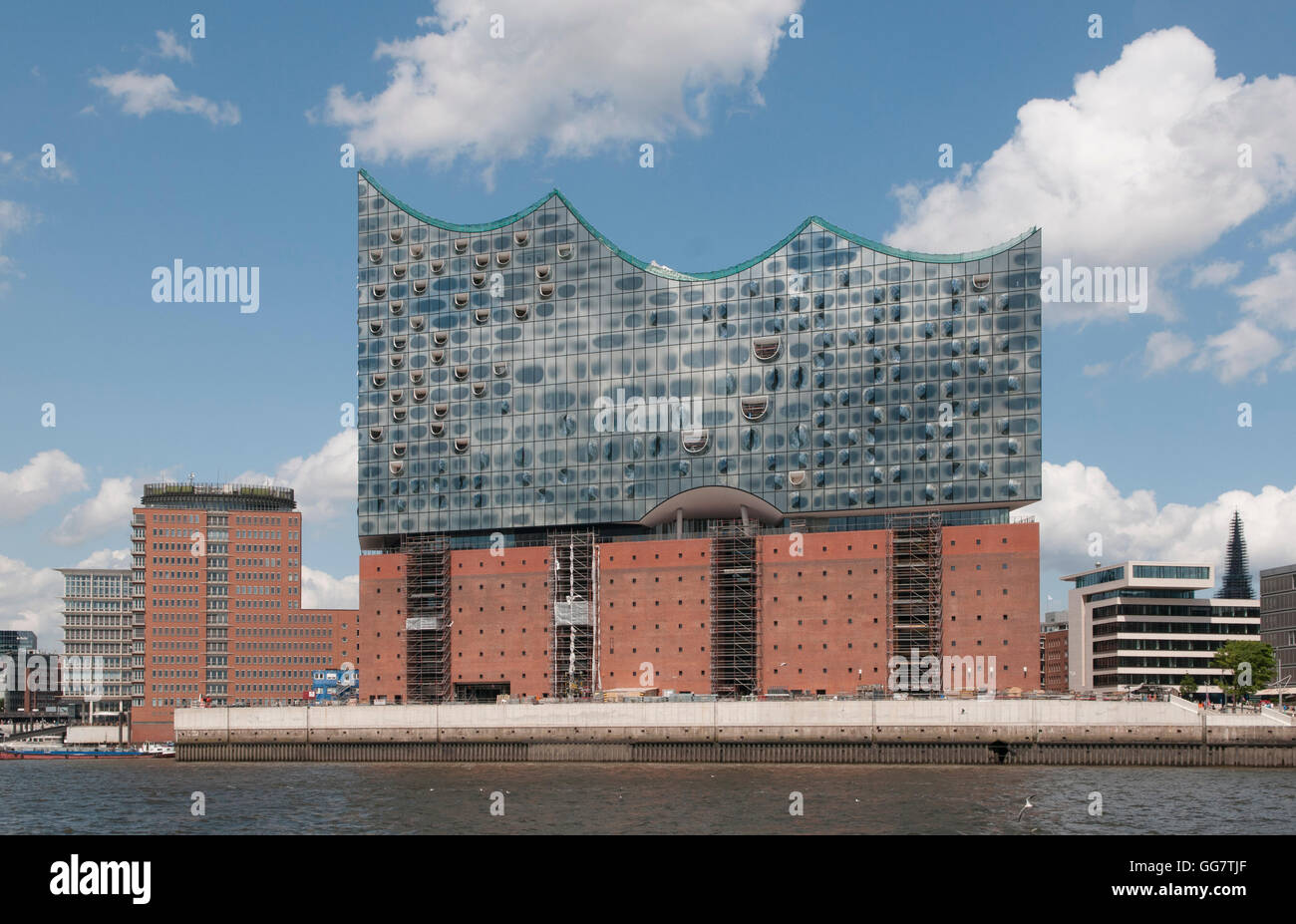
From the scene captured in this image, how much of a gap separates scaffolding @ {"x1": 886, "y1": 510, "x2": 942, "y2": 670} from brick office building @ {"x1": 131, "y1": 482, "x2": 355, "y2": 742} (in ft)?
345

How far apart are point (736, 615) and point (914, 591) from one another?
56.5 feet

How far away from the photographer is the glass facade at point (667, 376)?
125812 millimetres

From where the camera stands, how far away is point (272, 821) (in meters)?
65.6

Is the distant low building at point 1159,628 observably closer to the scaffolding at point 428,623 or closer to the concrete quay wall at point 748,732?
the concrete quay wall at point 748,732

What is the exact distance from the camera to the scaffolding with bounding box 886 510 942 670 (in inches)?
4705

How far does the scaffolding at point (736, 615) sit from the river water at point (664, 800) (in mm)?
16758

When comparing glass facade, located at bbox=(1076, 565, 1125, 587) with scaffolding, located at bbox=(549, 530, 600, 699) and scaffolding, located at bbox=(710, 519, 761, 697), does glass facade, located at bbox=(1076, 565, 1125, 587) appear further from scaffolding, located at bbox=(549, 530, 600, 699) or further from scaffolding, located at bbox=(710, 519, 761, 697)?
scaffolding, located at bbox=(549, 530, 600, 699)

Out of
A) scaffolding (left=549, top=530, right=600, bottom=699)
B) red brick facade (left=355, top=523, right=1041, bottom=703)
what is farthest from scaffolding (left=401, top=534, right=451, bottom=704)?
scaffolding (left=549, top=530, right=600, bottom=699)

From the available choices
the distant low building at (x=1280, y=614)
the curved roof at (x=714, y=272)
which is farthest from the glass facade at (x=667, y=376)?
the distant low building at (x=1280, y=614)

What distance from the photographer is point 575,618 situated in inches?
5172

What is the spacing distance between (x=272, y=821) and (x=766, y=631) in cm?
6647
